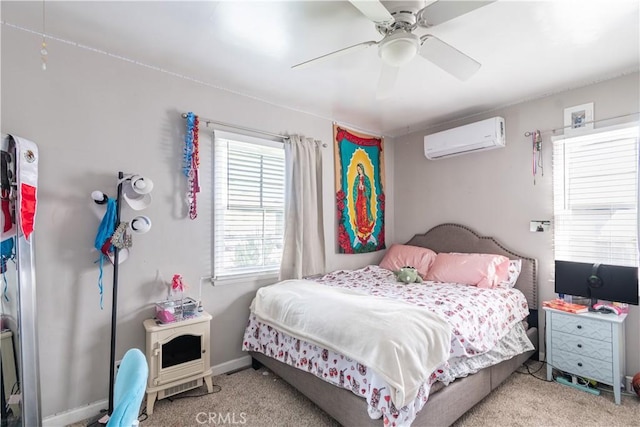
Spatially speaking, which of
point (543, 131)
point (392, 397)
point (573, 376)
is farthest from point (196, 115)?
point (573, 376)

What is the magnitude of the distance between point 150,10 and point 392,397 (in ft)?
8.10

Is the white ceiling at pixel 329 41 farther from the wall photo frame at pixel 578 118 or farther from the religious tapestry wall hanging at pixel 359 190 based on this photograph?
the religious tapestry wall hanging at pixel 359 190

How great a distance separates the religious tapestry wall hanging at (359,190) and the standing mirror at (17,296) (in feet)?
8.69

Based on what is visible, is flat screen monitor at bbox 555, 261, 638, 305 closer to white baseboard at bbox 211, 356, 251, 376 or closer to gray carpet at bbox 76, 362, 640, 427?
gray carpet at bbox 76, 362, 640, 427

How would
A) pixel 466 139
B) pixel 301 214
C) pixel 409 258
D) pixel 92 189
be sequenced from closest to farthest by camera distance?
pixel 92 189 → pixel 301 214 → pixel 466 139 → pixel 409 258

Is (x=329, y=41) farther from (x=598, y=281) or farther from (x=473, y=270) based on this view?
(x=598, y=281)

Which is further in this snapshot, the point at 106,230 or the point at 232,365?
the point at 232,365

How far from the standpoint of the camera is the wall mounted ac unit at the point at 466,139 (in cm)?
312

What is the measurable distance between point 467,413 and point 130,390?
6.90ft

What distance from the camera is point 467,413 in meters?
2.09

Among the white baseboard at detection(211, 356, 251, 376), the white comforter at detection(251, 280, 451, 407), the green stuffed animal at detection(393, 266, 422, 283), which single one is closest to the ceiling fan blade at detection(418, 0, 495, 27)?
the white comforter at detection(251, 280, 451, 407)

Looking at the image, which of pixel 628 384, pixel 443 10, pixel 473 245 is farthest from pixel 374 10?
pixel 628 384

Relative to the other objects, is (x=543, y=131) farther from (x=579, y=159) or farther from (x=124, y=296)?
(x=124, y=296)

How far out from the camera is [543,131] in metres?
2.97
